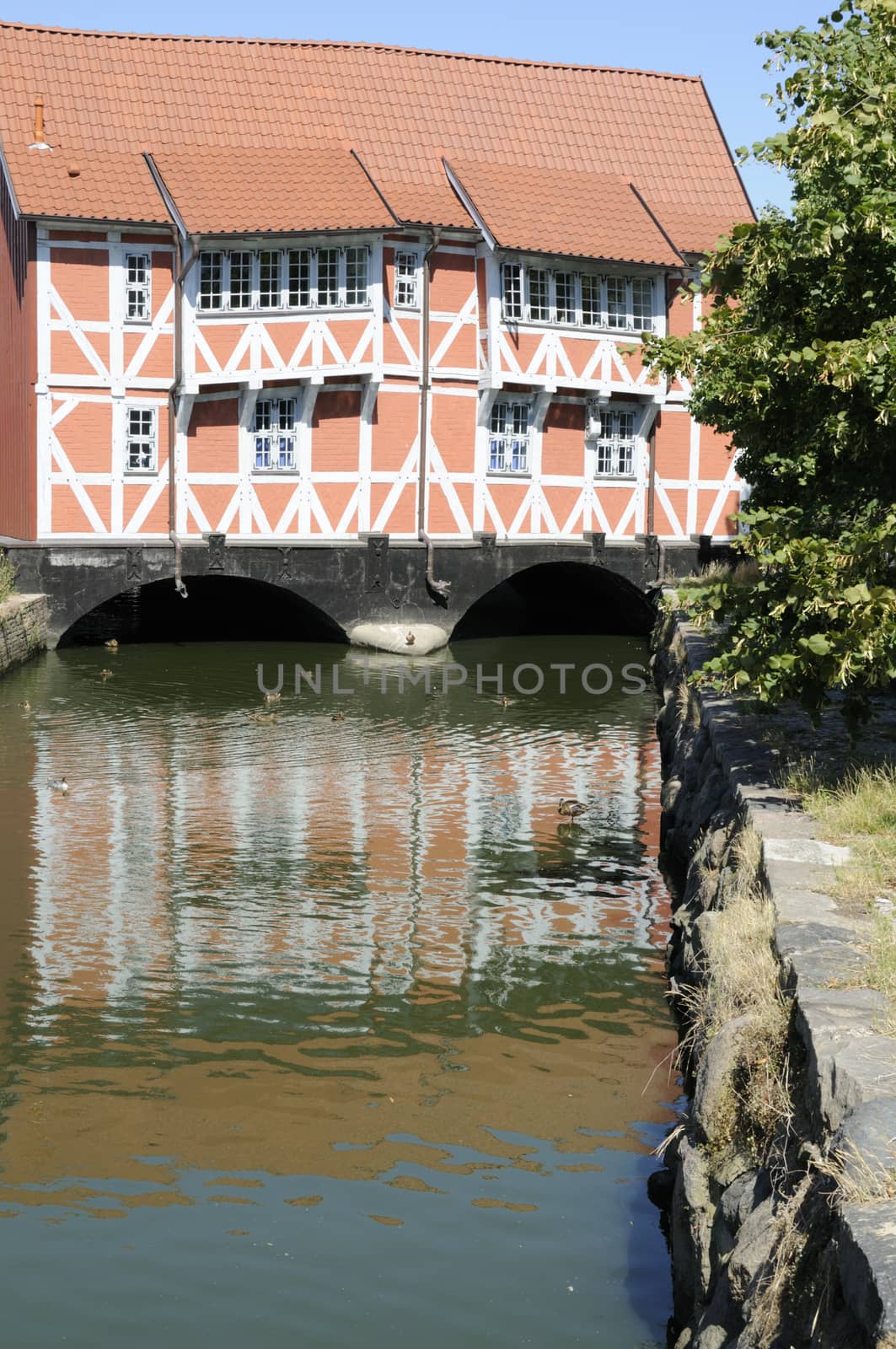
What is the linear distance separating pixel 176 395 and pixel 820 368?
2197 cm

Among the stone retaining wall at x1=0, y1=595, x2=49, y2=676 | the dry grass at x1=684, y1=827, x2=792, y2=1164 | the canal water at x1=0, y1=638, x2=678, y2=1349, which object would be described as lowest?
the canal water at x1=0, y1=638, x2=678, y2=1349

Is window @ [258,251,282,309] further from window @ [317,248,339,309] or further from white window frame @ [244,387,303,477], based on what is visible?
white window frame @ [244,387,303,477]

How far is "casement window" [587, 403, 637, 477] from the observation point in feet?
116

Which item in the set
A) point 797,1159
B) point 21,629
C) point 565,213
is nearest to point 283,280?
point 565,213

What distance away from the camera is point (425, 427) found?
3359 cm

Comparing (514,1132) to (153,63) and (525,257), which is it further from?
(153,63)

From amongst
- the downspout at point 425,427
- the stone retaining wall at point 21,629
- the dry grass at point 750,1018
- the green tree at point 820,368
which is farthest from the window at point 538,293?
the dry grass at point 750,1018

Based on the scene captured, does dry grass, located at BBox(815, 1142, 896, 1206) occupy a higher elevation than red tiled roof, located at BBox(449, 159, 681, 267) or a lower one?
lower

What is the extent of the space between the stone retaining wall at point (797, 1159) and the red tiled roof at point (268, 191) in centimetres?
2269

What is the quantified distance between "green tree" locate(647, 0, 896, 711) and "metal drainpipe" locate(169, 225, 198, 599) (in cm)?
1925

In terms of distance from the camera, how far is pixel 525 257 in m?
33.2

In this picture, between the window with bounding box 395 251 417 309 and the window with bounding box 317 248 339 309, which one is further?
the window with bounding box 395 251 417 309

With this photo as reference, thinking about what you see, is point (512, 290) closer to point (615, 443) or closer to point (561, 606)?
point (615, 443)

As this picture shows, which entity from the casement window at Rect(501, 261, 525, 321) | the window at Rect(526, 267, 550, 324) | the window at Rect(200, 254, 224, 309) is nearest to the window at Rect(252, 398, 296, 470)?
the window at Rect(200, 254, 224, 309)
